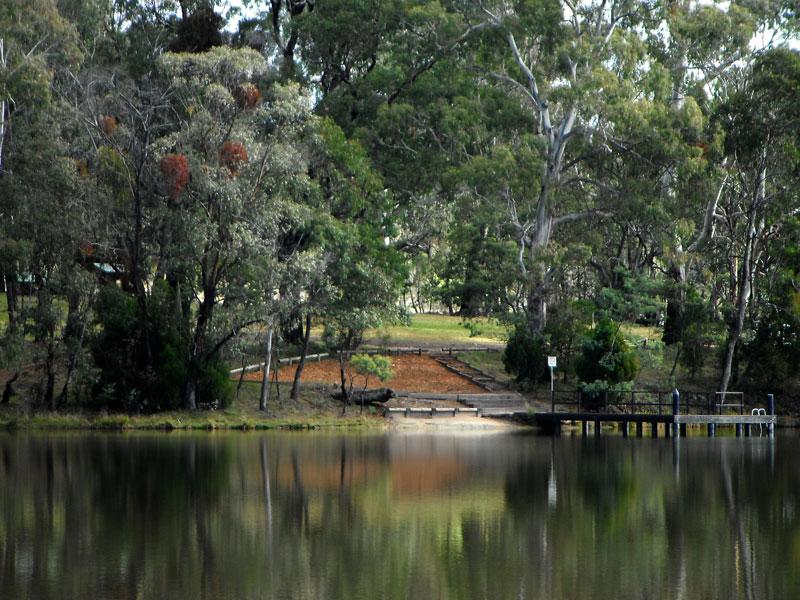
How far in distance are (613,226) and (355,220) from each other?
65.0ft

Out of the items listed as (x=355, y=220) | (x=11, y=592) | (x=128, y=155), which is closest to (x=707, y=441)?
(x=355, y=220)

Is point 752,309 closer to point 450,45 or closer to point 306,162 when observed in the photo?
point 450,45

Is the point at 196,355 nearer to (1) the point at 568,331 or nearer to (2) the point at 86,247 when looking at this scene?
(2) the point at 86,247

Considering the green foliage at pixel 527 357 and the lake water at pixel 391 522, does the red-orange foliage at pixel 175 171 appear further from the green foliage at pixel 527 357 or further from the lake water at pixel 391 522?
the green foliage at pixel 527 357

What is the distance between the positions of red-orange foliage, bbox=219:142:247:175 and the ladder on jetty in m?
13.0

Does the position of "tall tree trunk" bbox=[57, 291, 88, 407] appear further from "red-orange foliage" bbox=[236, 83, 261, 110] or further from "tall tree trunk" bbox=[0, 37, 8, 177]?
"red-orange foliage" bbox=[236, 83, 261, 110]

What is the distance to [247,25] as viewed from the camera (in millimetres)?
50281

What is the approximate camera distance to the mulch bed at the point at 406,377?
152 feet

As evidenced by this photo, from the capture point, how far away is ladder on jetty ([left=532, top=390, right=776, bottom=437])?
40.0m

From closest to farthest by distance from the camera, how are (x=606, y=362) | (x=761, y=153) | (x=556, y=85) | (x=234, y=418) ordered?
(x=234, y=418) → (x=606, y=362) → (x=761, y=153) → (x=556, y=85)

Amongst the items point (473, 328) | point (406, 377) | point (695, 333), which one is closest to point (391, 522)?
point (406, 377)

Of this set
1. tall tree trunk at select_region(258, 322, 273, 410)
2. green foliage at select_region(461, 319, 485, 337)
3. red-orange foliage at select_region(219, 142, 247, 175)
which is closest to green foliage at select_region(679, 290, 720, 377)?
green foliage at select_region(461, 319, 485, 337)

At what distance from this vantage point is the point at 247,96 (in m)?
38.9

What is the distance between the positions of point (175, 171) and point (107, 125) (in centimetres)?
368
